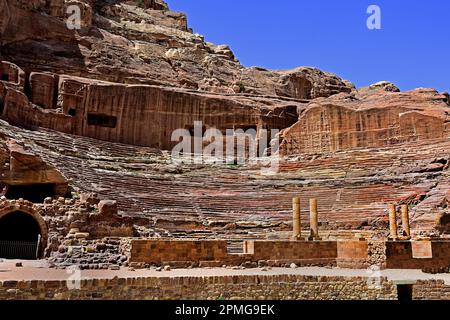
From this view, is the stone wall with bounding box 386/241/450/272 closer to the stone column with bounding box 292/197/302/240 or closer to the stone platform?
the stone platform

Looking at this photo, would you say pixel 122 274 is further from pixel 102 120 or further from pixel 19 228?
pixel 102 120

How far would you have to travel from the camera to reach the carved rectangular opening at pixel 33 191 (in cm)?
2084

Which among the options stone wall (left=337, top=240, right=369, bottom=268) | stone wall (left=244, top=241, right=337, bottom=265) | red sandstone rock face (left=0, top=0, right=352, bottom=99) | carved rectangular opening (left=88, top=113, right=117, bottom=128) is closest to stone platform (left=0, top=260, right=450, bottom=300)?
stone wall (left=337, top=240, right=369, bottom=268)

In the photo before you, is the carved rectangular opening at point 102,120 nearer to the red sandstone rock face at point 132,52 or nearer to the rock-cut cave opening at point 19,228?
the red sandstone rock face at point 132,52

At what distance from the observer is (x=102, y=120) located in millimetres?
32125

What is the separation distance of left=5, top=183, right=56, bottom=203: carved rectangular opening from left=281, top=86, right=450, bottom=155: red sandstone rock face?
17.3 metres

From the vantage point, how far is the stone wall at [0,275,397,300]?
782 cm

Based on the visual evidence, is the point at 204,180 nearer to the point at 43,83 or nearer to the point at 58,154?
the point at 58,154

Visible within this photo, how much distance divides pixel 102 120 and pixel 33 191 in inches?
450

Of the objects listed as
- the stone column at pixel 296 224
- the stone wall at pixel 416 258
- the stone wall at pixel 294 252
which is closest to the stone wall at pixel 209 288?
the stone wall at pixel 416 258

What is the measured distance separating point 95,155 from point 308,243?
16.1 meters

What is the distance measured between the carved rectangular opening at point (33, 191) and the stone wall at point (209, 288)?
44.1ft

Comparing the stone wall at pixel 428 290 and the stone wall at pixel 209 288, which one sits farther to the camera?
the stone wall at pixel 428 290

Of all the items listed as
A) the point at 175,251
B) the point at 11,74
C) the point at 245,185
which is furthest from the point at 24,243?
the point at 11,74
